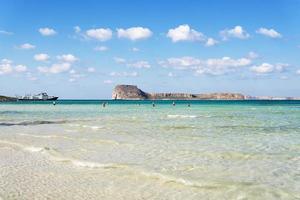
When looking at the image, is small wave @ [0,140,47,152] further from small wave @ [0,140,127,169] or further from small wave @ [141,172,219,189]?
small wave @ [141,172,219,189]

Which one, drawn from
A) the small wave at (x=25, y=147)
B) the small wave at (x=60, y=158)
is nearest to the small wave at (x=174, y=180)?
the small wave at (x=60, y=158)

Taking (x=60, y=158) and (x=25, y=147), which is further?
(x=25, y=147)

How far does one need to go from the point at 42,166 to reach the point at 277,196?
827 cm

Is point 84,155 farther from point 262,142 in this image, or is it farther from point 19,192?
point 262,142

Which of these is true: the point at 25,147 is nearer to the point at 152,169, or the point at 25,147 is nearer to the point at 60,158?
the point at 60,158

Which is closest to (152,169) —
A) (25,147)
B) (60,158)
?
(60,158)

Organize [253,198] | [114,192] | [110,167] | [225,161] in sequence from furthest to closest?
1. [225,161]
2. [110,167]
3. [114,192]
4. [253,198]

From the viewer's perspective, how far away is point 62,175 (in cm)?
1298

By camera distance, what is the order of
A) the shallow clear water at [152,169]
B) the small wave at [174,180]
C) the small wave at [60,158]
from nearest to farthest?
the shallow clear water at [152,169] → the small wave at [174,180] → the small wave at [60,158]

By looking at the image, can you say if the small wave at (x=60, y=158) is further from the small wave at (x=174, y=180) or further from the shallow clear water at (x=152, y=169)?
the small wave at (x=174, y=180)

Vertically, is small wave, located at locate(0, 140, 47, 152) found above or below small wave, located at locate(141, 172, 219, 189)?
above

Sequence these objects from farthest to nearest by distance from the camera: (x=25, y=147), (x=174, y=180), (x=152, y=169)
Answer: (x=25, y=147)
(x=152, y=169)
(x=174, y=180)

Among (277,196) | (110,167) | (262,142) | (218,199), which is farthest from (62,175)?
(262,142)

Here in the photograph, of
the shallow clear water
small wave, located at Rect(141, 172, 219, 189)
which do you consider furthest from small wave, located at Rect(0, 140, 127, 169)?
small wave, located at Rect(141, 172, 219, 189)
